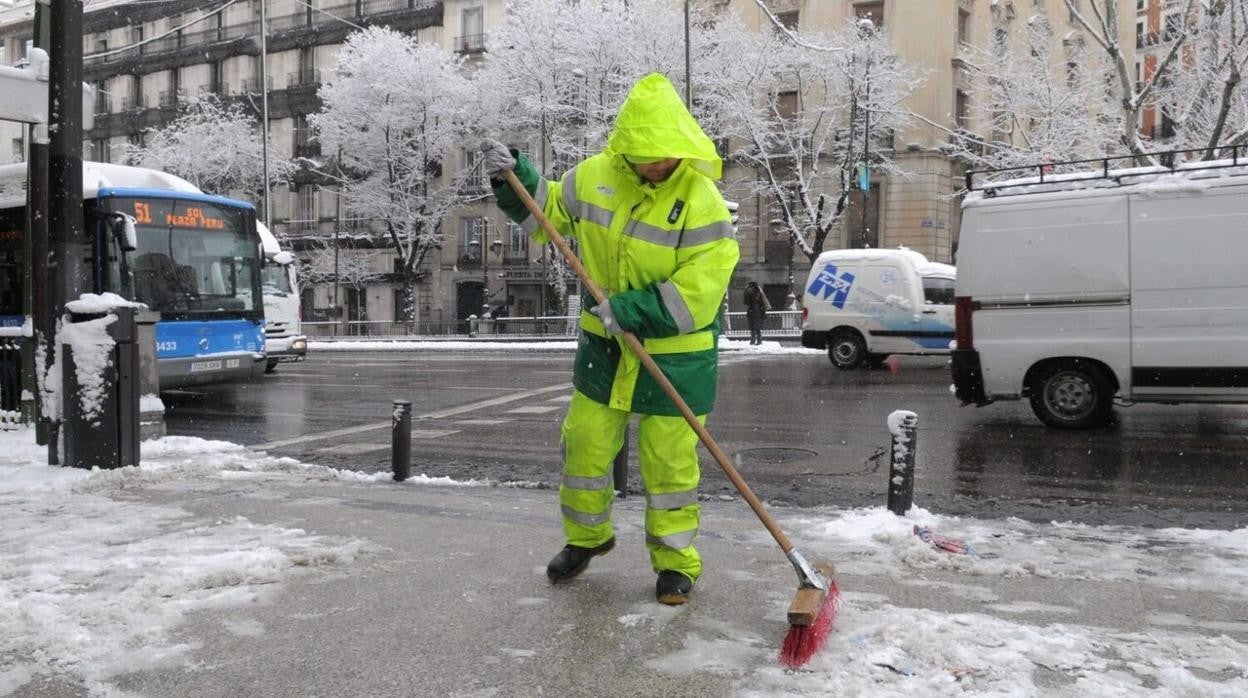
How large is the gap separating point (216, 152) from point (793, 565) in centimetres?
4690

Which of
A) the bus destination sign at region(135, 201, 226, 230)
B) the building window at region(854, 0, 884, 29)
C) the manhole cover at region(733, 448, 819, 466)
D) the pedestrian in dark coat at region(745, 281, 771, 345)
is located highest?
the building window at region(854, 0, 884, 29)

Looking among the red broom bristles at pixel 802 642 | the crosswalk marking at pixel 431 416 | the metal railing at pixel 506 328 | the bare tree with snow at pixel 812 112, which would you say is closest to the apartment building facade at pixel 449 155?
the metal railing at pixel 506 328

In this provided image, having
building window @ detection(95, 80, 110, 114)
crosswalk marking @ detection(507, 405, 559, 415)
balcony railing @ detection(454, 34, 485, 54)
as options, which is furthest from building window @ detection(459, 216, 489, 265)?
crosswalk marking @ detection(507, 405, 559, 415)

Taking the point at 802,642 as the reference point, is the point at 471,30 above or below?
above

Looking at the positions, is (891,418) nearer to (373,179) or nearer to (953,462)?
(953,462)

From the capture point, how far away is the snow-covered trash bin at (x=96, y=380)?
245 inches

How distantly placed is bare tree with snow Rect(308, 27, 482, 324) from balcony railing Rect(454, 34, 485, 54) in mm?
2135

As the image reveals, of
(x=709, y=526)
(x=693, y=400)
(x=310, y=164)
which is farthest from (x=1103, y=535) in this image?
(x=310, y=164)

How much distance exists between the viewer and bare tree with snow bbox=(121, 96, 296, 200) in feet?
149

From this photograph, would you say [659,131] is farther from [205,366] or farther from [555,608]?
[205,366]

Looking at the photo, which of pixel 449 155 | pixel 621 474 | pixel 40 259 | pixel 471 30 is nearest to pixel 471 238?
pixel 449 155

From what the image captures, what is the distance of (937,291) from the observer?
16531 millimetres

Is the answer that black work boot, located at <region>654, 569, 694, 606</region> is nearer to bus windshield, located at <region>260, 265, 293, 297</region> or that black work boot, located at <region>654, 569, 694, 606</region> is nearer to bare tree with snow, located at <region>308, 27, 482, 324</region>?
bus windshield, located at <region>260, 265, 293, 297</region>

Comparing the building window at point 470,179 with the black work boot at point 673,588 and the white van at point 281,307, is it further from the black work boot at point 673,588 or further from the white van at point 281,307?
the black work boot at point 673,588
